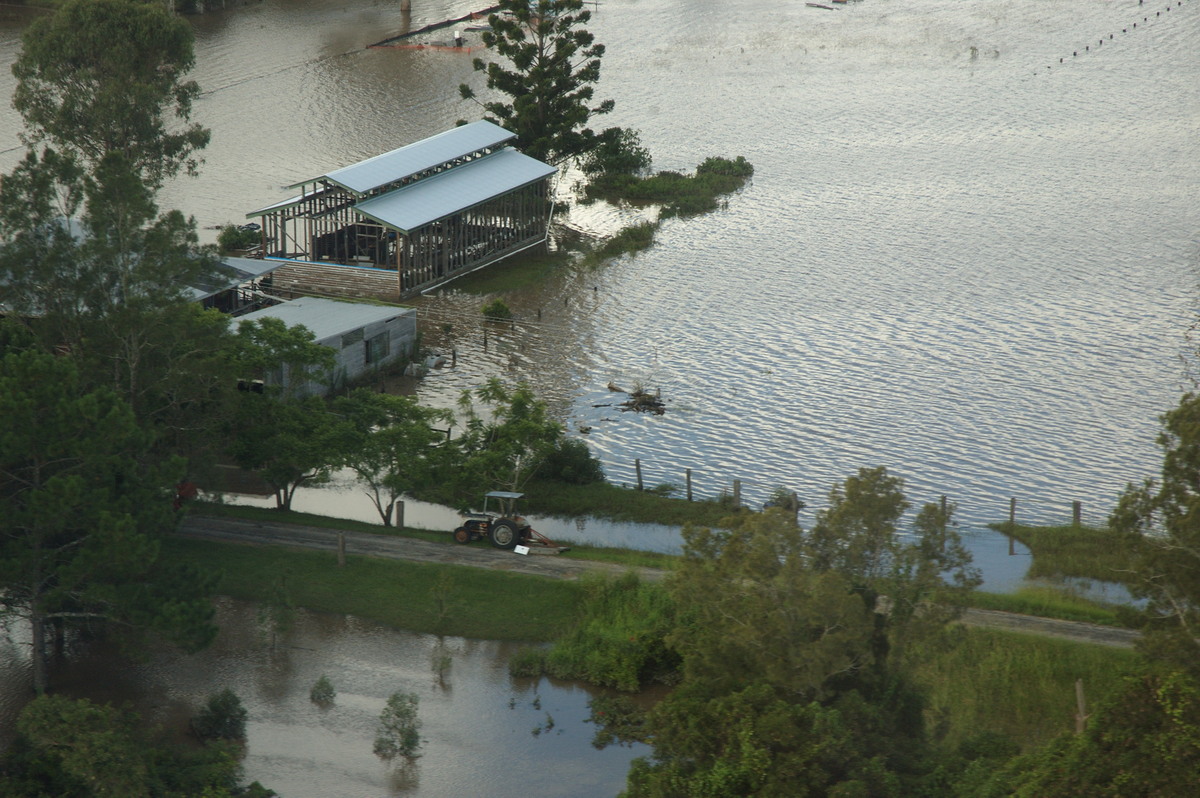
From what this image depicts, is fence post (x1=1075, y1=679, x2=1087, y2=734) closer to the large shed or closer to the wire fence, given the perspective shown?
the wire fence

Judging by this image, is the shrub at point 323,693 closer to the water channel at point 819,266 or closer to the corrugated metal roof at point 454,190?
the water channel at point 819,266

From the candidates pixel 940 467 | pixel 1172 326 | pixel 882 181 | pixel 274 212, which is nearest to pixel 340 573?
pixel 940 467

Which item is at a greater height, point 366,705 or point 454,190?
point 454,190

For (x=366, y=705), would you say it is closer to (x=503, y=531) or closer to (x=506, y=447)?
(x=503, y=531)

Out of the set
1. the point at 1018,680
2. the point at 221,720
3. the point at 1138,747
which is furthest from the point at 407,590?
the point at 1138,747

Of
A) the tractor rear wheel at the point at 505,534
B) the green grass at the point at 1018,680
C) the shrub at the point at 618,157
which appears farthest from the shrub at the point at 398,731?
the shrub at the point at 618,157

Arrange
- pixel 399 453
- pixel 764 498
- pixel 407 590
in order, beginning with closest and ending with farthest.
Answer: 1. pixel 407 590
2. pixel 399 453
3. pixel 764 498

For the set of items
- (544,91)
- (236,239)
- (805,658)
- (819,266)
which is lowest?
(805,658)
